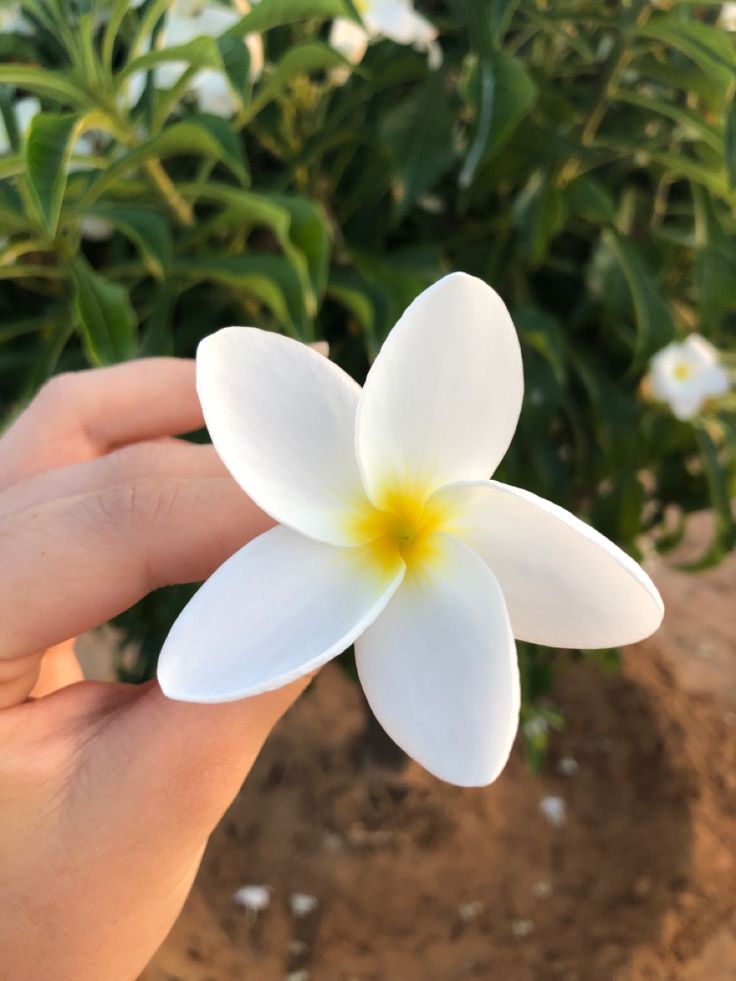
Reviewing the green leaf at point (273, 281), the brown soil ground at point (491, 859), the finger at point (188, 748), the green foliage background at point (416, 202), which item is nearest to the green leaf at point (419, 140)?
the green foliage background at point (416, 202)

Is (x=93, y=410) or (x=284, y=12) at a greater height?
(x=284, y=12)

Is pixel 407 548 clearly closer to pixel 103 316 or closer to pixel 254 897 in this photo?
pixel 103 316

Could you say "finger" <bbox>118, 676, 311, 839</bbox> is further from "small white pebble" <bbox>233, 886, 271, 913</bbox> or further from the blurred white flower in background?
"small white pebble" <bbox>233, 886, 271, 913</bbox>

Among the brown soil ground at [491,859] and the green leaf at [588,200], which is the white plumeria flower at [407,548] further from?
the brown soil ground at [491,859]

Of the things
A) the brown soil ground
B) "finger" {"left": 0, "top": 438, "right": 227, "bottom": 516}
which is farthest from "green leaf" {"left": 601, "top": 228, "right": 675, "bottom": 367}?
the brown soil ground

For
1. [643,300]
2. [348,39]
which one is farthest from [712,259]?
[348,39]

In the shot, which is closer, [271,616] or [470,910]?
[271,616]

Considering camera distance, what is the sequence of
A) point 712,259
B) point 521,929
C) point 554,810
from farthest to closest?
point 554,810, point 521,929, point 712,259

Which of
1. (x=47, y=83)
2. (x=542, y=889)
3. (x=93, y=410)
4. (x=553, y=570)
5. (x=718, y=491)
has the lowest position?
(x=542, y=889)
